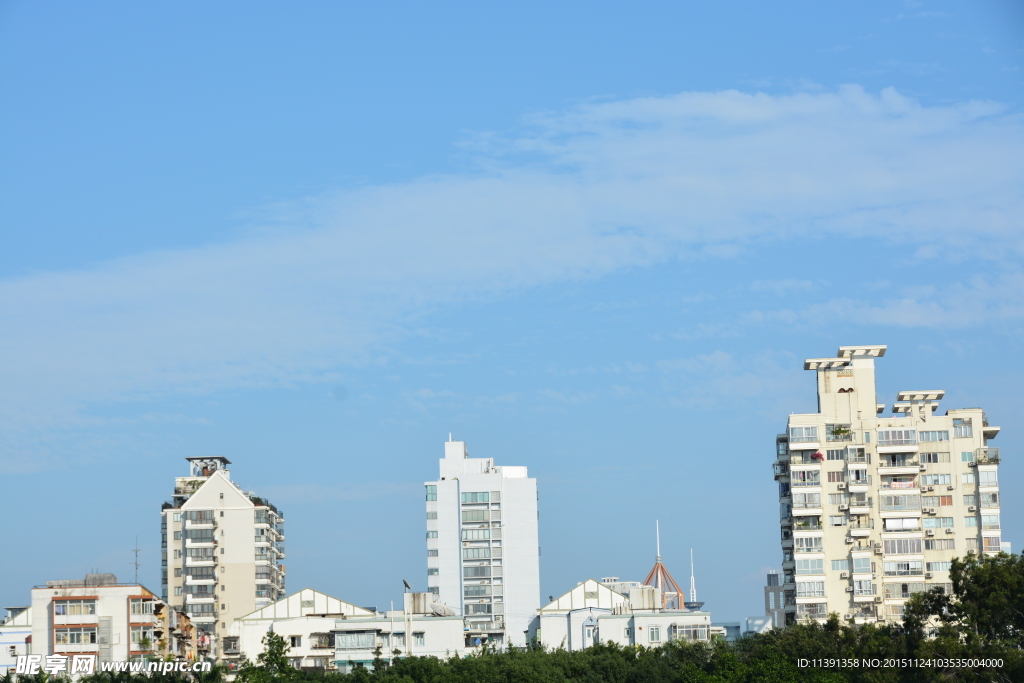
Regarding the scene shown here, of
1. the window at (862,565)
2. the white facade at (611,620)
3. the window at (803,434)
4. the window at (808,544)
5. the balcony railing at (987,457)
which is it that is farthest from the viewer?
the white facade at (611,620)

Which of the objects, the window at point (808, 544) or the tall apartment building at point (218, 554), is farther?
the tall apartment building at point (218, 554)

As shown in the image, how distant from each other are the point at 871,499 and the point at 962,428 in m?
9.43

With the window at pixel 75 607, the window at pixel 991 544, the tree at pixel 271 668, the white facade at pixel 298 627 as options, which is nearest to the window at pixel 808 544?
the window at pixel 991 544

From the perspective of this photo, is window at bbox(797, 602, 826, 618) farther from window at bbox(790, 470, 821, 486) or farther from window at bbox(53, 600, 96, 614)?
window at bbox(53, 600, 96, 614)

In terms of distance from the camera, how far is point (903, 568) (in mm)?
106875

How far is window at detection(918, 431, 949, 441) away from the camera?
4309 inches

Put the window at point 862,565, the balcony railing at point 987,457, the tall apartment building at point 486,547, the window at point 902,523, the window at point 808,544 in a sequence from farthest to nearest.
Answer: the tall apartment building at point 486,547, the balcony railing at point 987,457, the window at point 902,523, the window at point 808,544, the window at point 862,565

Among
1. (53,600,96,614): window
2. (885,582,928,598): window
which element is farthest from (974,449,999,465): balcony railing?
(53,600,96,614): window

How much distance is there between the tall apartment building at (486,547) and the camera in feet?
482

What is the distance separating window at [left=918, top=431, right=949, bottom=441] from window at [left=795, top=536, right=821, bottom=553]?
38.3 feet

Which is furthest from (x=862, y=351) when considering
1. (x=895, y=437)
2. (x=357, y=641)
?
(x=357, y=641)

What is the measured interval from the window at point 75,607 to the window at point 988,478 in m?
63.8

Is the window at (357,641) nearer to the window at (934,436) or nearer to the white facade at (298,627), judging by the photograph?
the white facade at (298,627)

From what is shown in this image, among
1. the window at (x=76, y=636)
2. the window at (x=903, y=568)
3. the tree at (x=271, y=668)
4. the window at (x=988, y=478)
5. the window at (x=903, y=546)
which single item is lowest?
the tree at (x=271, y=668)
